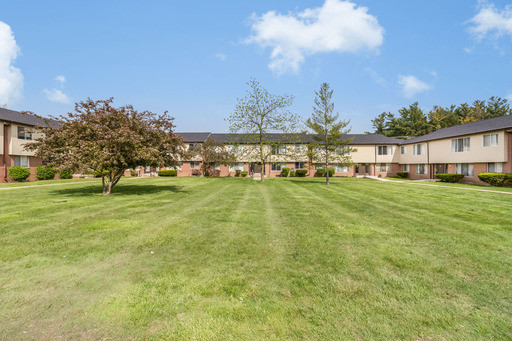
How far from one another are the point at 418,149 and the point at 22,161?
176 feet

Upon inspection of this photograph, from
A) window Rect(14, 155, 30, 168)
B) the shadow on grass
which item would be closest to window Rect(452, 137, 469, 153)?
the shadow on grass

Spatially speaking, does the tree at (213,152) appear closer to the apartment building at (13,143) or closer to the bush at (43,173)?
the bush at (43,173)

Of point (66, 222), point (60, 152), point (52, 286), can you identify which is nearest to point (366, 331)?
point (52, 286)

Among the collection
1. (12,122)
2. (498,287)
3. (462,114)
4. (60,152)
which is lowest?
(498,287)

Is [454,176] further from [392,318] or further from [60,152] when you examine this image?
[60,152]

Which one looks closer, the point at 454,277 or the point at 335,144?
the point at 454,277

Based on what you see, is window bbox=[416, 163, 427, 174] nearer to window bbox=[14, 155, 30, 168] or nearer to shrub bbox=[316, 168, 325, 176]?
shrub bbox=[316, 168, 325, 176]

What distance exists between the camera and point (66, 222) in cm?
757

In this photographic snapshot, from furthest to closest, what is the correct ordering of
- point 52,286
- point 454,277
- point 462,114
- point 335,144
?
1. point 462,114
2. point 335,144
3. point 454,277
4. point 52,286

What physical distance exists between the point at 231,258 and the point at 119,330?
2.35 metres

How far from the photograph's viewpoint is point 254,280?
3938 millimetres

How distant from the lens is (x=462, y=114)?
59.0 metres

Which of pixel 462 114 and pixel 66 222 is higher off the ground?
pixel 462 114

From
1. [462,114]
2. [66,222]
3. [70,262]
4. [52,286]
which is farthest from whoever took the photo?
[462,114]
